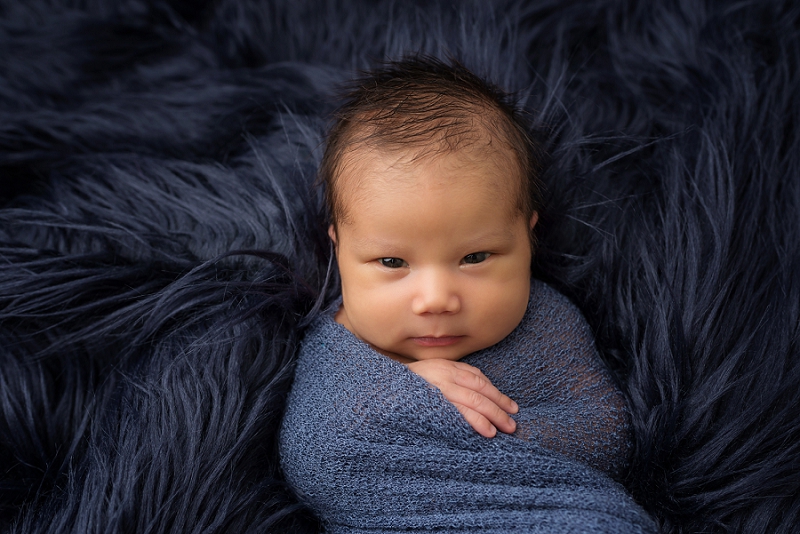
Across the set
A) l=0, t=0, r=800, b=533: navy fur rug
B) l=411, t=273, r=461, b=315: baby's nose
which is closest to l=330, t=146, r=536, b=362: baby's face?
l=411, t=273, r=461, b=315: baby's nose

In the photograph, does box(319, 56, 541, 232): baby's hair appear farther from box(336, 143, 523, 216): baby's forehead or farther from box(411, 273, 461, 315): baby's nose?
box(411, 273, 461, 315): baby's nose

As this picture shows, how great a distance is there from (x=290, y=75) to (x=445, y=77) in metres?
0.36

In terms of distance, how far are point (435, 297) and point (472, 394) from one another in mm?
133

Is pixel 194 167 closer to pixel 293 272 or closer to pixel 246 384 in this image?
pixel 293 272

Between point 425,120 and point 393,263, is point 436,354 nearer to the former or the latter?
point 393,263

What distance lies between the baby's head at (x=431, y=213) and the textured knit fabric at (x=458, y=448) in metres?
0.06

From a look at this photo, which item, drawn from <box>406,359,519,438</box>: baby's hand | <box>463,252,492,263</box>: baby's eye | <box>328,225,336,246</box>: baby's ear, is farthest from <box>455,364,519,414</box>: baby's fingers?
<box>328,225,336,246</box>: baby's ear

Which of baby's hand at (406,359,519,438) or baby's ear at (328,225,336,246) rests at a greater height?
baby's ear at (328,225,336,246)

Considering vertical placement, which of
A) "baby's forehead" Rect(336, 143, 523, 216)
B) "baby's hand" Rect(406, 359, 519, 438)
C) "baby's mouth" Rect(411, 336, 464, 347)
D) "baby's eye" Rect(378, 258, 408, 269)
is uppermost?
"baby's forehead" Rect(336, 143, 523, 216)

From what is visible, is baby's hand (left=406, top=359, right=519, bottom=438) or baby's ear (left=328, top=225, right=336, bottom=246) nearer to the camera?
baby's hand (left=406, top=359, right=519, bottom=438)

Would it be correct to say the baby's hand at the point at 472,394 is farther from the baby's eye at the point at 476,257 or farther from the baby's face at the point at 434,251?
the baby's eye at the point at 476,257

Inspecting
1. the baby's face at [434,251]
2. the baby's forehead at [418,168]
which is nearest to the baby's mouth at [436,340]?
the baby's face at [434,251]

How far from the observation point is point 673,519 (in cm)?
79

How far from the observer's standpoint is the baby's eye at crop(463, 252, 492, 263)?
2.54 ft
